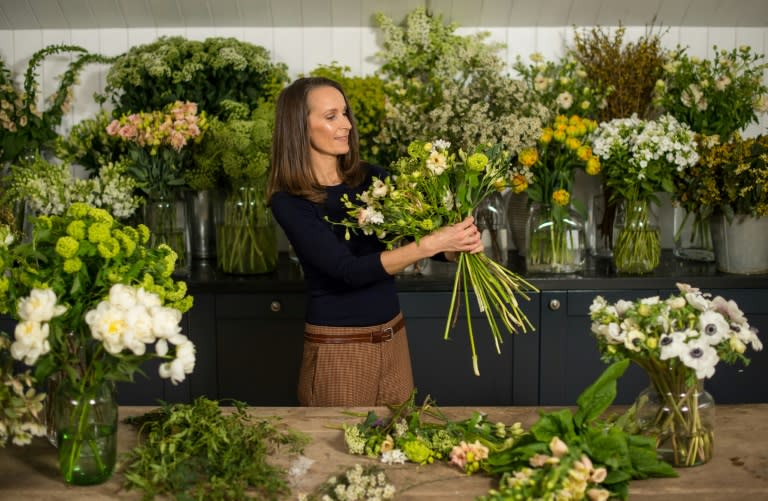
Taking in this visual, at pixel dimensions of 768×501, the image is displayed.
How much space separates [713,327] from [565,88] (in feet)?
6.83

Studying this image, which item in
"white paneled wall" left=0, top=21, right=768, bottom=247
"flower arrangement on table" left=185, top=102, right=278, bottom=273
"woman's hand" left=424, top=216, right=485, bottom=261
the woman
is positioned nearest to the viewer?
"woman's hand" left=424, top=216, right=485, bottom=261

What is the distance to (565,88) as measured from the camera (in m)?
3.48

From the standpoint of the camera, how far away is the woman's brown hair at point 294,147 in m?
2.46

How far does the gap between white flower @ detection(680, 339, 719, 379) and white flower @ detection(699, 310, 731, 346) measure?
2 centimetres

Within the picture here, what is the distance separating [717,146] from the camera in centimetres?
319

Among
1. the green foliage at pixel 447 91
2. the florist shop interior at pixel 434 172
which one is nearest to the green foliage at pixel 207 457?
the florist shop interior at pixel 434 172

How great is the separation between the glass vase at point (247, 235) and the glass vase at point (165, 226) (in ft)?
0.50

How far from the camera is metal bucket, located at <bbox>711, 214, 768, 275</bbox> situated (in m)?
3.23

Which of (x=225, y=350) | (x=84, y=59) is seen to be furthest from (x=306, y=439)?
(x=84, y=59)

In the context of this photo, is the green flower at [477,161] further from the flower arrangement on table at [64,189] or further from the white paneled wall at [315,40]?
the white paneled wall at [315,40]

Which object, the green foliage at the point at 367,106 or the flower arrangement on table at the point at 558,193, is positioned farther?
the green foliage at the point at 367,106

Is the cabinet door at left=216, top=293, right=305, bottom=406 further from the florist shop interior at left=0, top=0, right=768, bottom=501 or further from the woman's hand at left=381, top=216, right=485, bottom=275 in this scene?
the woman's hand at left=381, top=216, right=485, bottom=275

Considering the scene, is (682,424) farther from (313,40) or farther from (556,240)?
(313,40)

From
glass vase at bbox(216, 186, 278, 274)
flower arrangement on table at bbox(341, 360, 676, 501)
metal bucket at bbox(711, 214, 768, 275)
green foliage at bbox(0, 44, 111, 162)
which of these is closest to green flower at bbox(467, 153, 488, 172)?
flower arrangement on table at bbox(341, 360, 676, 501)
